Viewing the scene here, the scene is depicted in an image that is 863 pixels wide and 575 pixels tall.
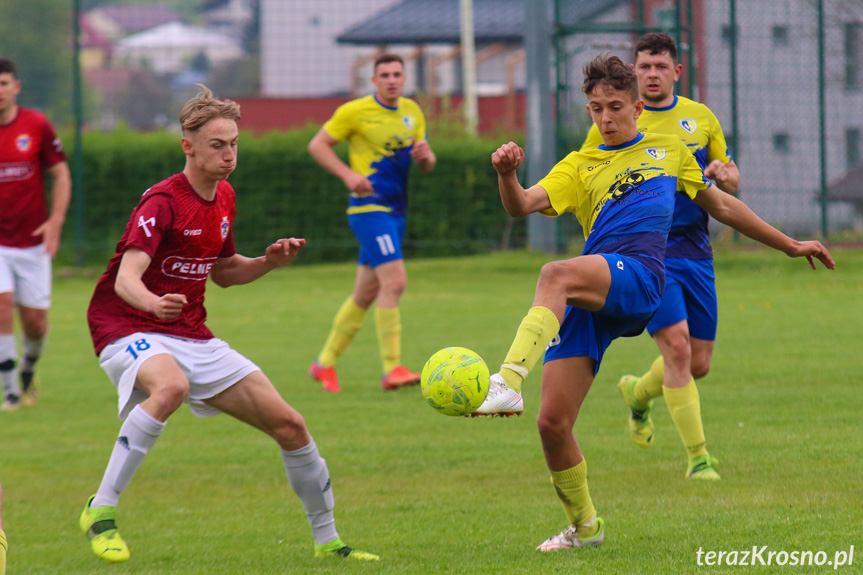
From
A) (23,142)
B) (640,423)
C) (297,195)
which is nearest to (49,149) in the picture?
(23,142)

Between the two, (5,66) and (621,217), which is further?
(5,66)

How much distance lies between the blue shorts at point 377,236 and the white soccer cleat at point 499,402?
194 inches

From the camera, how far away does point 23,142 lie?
876 centimetres

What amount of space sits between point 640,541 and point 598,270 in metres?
1.25

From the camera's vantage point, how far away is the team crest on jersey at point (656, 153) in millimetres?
4762

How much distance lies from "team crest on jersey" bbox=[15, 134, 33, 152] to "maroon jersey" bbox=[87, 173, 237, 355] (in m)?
4.27

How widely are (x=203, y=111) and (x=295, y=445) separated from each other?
1466mm

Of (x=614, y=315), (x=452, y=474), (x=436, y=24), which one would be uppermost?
(x=436, y=24)

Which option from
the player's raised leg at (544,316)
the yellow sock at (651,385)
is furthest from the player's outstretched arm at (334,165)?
the player's raised leg at (544,316)

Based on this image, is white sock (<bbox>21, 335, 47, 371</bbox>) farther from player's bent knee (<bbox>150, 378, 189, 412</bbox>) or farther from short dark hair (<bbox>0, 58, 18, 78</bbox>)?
player's bent knee (<bbox>150, 378, 189, 412</bbox>)

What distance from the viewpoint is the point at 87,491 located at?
621 cm

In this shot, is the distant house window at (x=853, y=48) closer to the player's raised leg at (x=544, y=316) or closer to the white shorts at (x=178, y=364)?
the player's raised leg at (x=544, y=316)

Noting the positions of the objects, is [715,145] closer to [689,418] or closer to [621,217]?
[689,418]

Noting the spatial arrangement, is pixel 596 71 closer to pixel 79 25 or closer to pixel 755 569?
pixel 755 569
